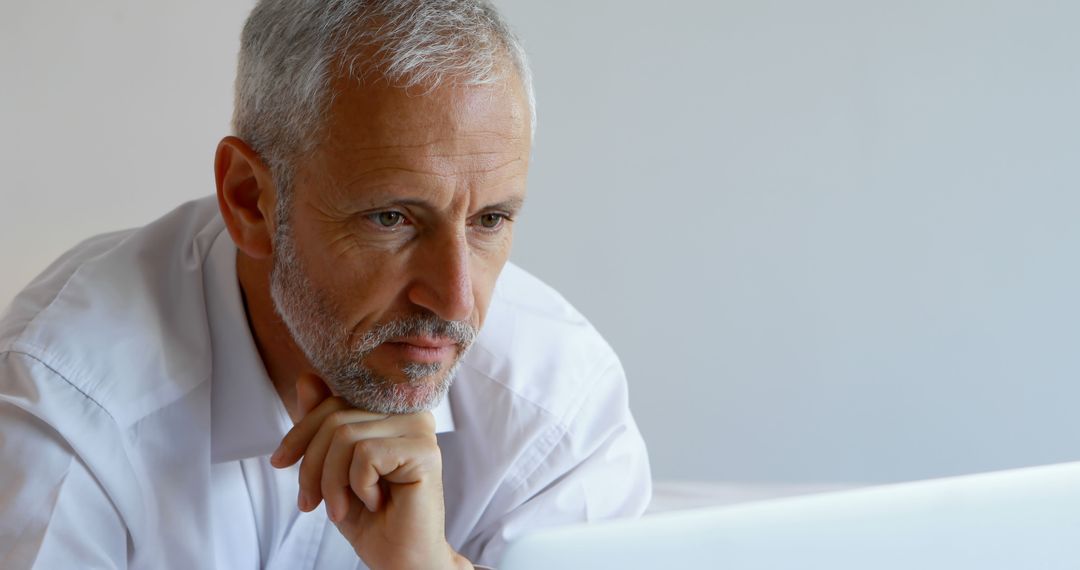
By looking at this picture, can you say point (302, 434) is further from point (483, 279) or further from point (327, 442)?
point (483, 279)

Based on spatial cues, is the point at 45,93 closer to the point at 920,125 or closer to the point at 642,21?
the point at 642,21

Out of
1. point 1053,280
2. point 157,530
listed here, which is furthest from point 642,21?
point 157,530

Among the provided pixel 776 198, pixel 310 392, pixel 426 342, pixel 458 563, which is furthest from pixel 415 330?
pixel 776 198

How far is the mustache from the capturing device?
1107 millimetres

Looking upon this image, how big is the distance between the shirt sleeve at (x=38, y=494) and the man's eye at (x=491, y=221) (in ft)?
1.43

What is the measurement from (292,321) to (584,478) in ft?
1.32

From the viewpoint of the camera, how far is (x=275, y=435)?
48.3 inches

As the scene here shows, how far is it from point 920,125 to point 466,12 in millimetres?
1627

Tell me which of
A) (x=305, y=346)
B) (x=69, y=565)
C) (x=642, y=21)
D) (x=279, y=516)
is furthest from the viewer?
(x=642, y=21)

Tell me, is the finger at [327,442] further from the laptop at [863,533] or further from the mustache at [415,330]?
the laptop at [863,533]

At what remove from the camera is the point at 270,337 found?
129 centimetres

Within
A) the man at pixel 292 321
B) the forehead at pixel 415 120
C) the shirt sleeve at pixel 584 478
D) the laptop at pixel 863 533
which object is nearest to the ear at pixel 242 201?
the man at pixel 292 321

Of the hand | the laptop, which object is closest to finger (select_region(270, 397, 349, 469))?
the hand

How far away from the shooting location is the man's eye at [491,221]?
112cm
